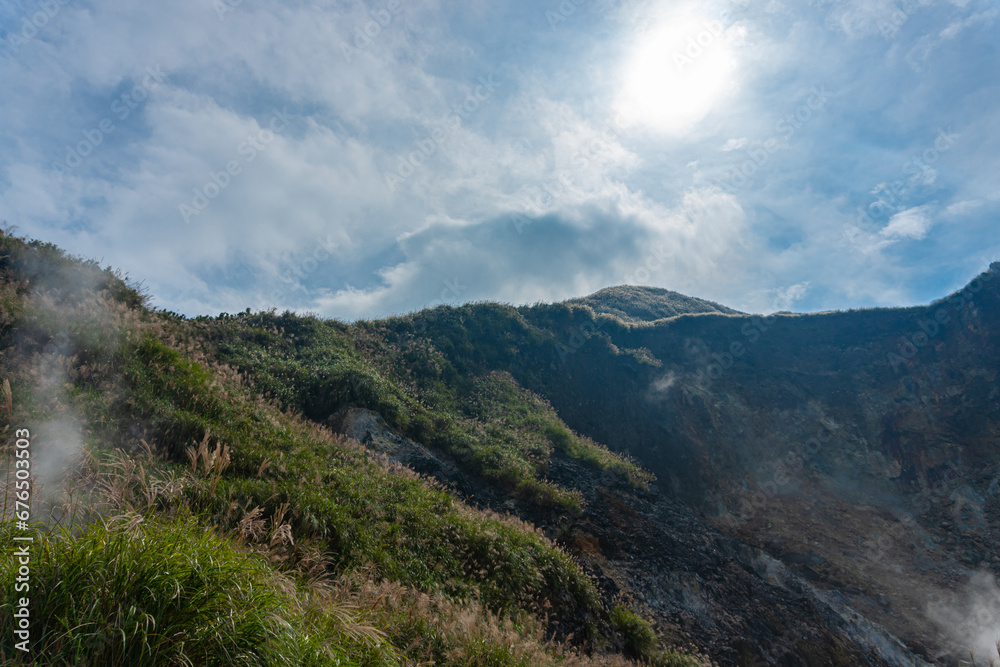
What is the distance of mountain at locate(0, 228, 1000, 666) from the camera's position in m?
5.34

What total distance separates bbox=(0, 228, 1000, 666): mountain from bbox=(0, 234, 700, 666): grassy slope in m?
0.05

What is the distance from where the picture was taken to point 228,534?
456 cm

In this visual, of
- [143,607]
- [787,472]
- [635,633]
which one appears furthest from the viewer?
[787,472]

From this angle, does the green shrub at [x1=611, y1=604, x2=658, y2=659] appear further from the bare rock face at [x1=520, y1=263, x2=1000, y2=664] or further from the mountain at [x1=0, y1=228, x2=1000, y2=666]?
the bare rock face at [x1=520, y1=263, x2=1000, y2=664]

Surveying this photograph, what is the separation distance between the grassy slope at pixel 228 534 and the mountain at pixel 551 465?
5 centimetres

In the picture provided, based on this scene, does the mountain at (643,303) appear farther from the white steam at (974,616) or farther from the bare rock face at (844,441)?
the white steam at (974,616)

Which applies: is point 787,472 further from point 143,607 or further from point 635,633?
point 143,607

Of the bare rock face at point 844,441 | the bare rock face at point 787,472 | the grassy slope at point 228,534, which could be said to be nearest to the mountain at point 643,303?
the bare rock face at point 844,441

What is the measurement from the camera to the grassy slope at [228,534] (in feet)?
7.83

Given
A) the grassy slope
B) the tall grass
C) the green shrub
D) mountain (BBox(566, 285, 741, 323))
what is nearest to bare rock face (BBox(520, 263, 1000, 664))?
the green shrub

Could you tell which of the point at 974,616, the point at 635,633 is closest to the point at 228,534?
the point at 635,633

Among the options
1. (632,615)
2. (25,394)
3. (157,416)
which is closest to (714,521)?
(632,615)

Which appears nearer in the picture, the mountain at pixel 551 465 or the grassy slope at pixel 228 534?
the grassy slope at pixel 228 534

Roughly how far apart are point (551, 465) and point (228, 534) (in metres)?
12.3
